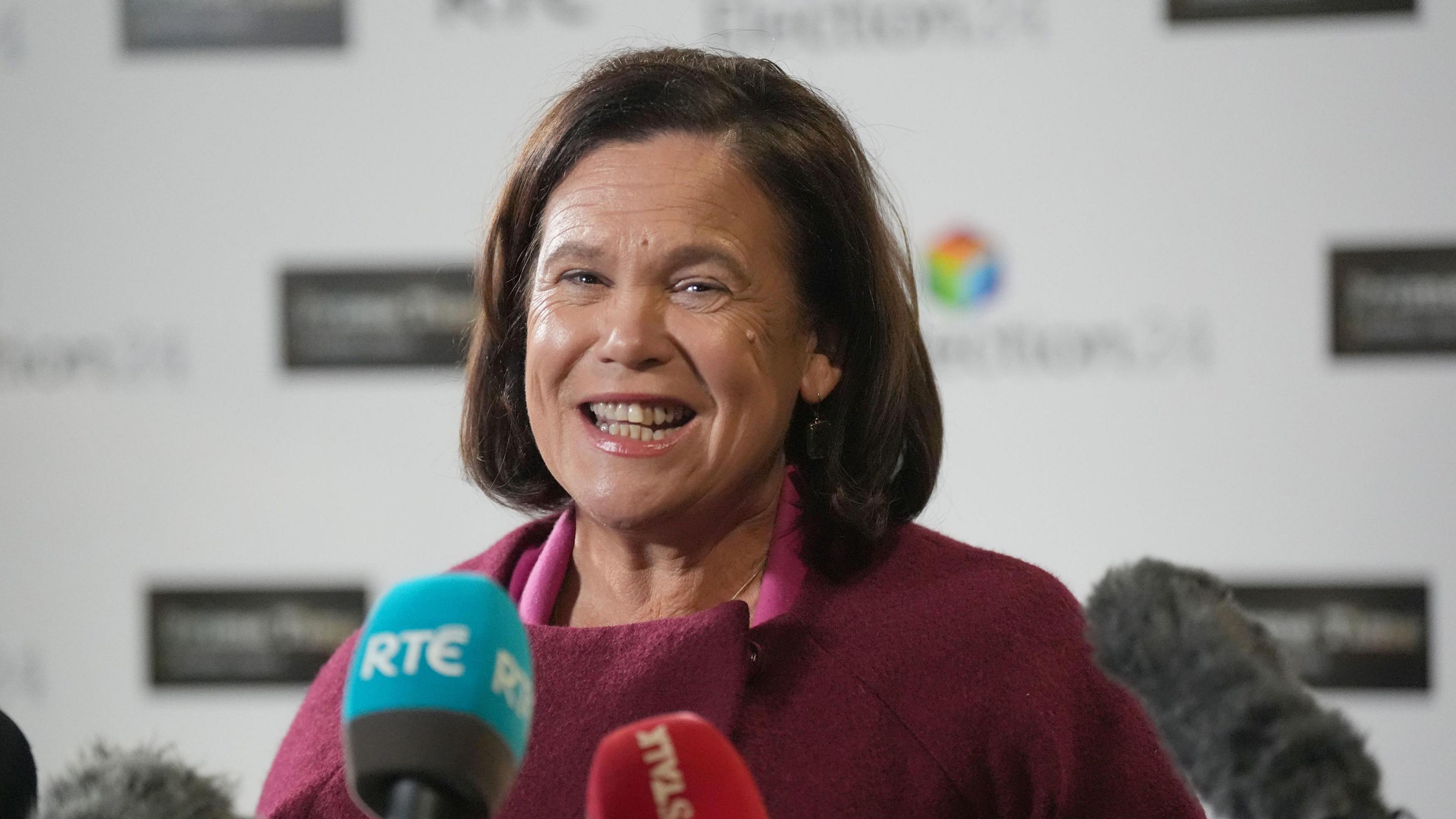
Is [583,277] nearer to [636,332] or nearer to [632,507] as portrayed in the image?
[636,332]

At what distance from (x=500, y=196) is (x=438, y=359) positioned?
57.2 inches

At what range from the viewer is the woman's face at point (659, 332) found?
1449mm

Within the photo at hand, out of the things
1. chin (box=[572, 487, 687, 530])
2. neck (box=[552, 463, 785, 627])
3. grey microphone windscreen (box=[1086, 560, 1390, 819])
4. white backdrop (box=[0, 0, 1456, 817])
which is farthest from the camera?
white backdrop (box=[0, 0, 1456, 817])

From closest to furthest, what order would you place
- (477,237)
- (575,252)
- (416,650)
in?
(416,650)
(575,252)
(477,237)

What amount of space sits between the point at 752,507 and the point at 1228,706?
36.2 inches

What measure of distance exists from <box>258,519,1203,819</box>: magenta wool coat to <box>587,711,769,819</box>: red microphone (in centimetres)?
48

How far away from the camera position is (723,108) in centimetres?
152

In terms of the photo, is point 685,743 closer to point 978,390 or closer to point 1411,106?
point 978,390

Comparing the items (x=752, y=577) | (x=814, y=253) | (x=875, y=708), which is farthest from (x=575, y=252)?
(x=875, y=708)

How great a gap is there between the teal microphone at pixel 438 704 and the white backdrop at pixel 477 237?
1894mm

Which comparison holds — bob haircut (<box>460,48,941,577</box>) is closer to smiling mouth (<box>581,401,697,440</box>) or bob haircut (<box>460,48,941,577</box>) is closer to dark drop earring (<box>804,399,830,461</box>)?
dark drop earring (<box>804,399,830,461</box>)

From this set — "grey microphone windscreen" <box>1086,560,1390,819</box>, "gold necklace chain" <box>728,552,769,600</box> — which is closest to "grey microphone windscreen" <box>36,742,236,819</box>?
"grey microphone windscreen" <box>1086,560,1390,819</box>

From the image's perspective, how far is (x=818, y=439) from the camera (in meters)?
1.64

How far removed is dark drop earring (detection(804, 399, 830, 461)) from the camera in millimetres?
1637
